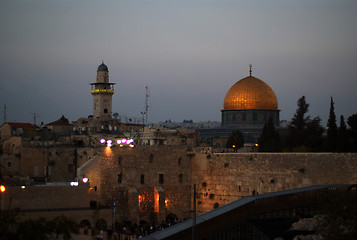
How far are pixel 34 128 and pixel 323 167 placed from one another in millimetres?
30152

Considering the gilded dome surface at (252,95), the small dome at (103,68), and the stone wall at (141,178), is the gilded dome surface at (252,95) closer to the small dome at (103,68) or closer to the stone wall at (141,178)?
the small dome at (103,68)

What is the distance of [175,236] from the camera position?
25109 millimetres

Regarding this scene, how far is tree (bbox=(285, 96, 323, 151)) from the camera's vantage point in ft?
156

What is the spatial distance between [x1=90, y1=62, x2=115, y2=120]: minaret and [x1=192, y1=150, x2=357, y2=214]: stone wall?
20.5 metres

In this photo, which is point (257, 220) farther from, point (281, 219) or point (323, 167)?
point (323, 167)

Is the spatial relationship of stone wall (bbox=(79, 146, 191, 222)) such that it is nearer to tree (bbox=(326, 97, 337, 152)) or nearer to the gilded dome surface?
tree (bbox=(326, 97, 337, 152))

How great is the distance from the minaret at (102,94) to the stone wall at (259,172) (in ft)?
67.2

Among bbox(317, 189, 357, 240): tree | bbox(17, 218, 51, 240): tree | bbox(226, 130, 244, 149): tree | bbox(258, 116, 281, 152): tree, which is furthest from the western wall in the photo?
bbox(17, 218, 51, 240): tree

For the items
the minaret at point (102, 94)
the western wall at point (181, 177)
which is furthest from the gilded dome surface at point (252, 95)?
the western wall at point (181, 177)

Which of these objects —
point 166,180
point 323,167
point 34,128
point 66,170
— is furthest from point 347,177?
point 34,128

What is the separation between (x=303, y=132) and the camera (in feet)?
163

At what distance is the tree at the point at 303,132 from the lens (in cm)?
4766

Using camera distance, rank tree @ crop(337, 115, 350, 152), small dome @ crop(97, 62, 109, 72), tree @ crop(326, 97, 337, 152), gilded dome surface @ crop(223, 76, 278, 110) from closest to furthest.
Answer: tree @ crop(337, 115, 350, 152) < tree @ crop(326, 97, 337, 152) < gilded dome surface @ crop(223, 76, 278, 110) < small dome @ crop(97, 62, 109, 72)

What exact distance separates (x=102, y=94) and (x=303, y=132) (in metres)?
20.7
